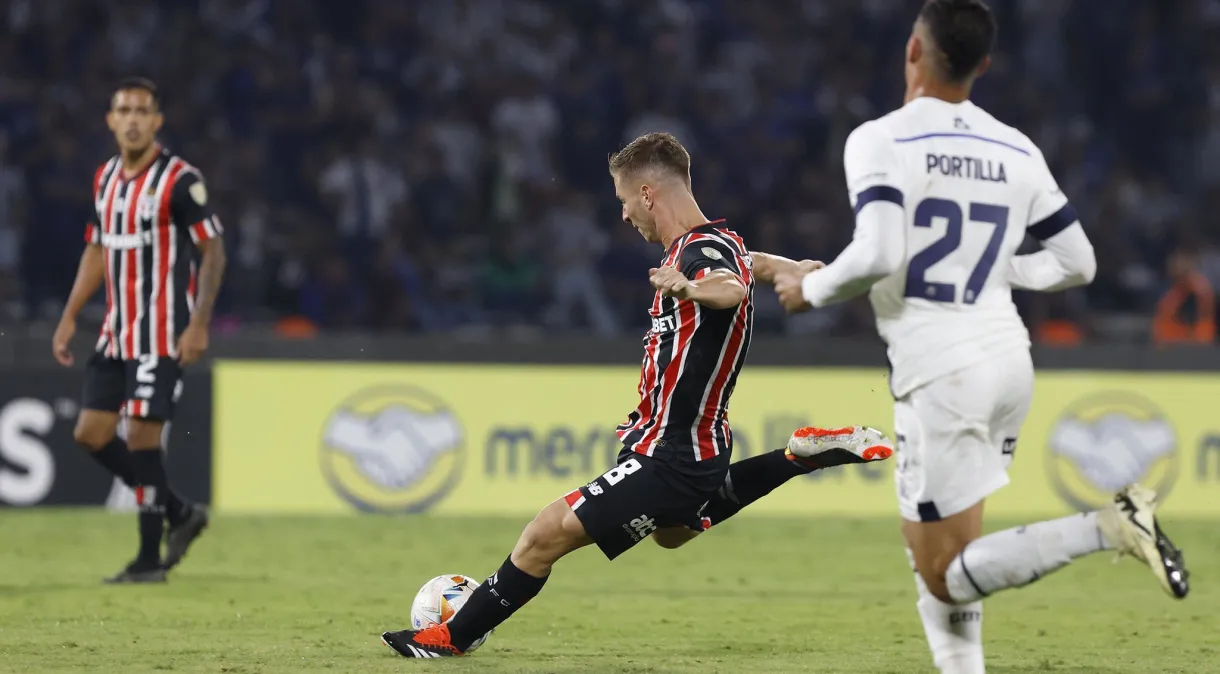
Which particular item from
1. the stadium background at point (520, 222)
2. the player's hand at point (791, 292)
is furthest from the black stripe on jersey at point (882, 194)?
the stadium background at point (520, 222)

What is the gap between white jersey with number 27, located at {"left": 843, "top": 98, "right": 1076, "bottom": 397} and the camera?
15.5 feet

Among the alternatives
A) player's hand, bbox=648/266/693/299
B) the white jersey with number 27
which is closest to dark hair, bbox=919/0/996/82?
the white jersey with number 27

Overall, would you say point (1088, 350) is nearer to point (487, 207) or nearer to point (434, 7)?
point (487, 207)

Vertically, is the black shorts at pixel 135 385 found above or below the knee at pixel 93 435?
above

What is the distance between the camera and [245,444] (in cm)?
1276

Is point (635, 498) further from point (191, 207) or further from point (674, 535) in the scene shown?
point (191, 207)

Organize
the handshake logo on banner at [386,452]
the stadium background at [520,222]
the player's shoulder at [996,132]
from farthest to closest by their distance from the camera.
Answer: the stadium background at [520,222], the handshake logo on banner at [386,452], the player's shoulder at [996,132]

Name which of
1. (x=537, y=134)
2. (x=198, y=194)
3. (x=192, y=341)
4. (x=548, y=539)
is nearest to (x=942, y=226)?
(x=548, y=539)

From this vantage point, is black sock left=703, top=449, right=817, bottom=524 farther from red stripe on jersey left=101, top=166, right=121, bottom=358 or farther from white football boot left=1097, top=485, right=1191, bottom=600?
red stripe on jersey left=101, top=166, right=121, bottom=358

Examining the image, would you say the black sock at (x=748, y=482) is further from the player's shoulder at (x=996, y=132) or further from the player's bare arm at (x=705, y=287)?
the player's shoulder at (x=996, y=132)

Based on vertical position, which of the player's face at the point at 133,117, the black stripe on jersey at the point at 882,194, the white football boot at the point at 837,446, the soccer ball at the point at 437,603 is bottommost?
the soccer ball at the point at 437,603

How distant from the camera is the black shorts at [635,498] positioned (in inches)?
Result: 231

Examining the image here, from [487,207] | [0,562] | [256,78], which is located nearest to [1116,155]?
[487,207]

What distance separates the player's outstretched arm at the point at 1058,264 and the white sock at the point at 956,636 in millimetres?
893
